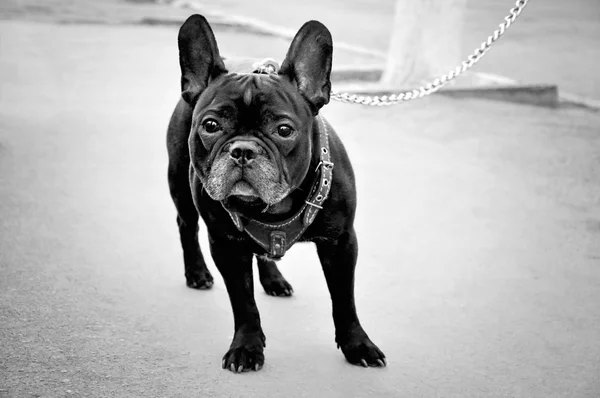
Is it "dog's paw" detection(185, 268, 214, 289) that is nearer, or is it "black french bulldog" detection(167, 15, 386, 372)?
"black french bulldog" detection(167, 15, 386, 372)

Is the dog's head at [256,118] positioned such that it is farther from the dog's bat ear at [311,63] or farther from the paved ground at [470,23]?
the paved ground at [470,23]

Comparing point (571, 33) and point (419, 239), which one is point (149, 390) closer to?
point (419, 239)

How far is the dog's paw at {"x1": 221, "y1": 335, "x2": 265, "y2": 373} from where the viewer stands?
3848mm

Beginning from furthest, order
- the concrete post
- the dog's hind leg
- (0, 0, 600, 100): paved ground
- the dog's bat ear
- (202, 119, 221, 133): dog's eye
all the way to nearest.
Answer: (0, 0, 600, 100): paved ground → the concrete post → the dog's hind leg → the dog's bat ear → (202, 119, 221, 133): dog's eye

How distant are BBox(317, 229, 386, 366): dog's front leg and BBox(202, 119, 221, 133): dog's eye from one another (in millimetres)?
713

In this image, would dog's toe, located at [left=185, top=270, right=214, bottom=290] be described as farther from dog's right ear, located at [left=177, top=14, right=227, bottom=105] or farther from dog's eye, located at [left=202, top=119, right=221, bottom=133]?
dog's eye, located at [left=202, top=119, right=221, bottom=133]

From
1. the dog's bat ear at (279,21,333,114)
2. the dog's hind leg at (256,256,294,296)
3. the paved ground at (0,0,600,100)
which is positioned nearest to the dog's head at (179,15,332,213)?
the dog's bat ear at (279,21,333,114)

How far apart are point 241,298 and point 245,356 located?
0.85ft

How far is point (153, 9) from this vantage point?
864 inches

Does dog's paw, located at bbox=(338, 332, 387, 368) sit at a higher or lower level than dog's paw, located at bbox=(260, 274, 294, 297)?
higher

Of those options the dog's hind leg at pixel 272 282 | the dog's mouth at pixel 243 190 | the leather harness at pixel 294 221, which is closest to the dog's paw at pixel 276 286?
the dog's hind leg at pixel 272 282

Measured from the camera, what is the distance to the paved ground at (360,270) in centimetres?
385

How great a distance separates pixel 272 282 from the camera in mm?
4871

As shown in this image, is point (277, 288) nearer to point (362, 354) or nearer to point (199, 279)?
point (199, 279)
